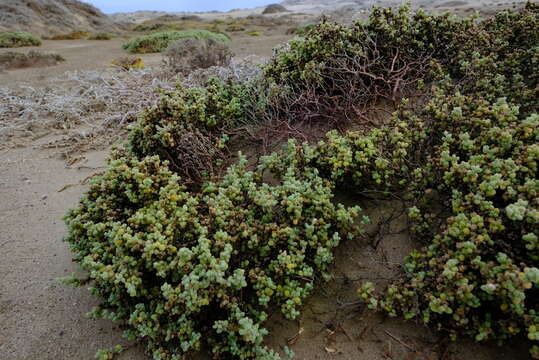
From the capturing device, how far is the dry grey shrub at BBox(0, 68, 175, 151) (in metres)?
4.51

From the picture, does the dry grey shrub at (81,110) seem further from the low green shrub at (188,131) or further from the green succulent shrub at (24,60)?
the green succulent shrub at (24,60)

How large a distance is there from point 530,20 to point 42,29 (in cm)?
2143

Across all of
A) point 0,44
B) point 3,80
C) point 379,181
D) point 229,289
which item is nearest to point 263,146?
point 379,181

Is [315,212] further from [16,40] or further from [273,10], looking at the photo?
[273,10]

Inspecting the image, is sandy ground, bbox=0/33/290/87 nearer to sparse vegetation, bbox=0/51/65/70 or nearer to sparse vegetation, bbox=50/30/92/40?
sparse vegetation, bbox=0/51/65/70

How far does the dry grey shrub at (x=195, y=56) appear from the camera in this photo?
235 inches

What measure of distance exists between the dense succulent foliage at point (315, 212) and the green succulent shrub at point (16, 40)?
14.0 m

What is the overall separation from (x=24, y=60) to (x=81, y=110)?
19.8 feet

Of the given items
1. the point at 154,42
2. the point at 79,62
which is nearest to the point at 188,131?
the point at 79,62

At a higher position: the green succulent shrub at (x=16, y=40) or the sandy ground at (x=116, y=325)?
the green succulent shrub at (x=16, y=40)

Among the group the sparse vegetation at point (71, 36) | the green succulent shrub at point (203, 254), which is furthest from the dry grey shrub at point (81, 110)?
the sparse vegetation at point (71, 36)

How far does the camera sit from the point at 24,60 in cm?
921

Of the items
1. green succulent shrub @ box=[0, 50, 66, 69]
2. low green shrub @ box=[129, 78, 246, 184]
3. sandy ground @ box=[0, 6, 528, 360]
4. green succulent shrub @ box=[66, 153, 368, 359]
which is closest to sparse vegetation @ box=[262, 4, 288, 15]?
green succulent shrub @ box=[0, 50, 66, 69]

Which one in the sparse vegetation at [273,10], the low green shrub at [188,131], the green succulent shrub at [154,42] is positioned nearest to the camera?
the low green shrub at [188,131]
